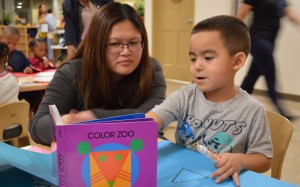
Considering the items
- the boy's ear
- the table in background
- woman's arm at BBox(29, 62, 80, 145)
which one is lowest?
the table in background

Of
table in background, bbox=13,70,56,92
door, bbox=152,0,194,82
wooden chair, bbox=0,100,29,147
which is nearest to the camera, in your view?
wooden chair, bbox=0,100,29,147

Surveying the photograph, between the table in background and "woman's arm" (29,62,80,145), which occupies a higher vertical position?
"woman's arm" (29,62,80,145)

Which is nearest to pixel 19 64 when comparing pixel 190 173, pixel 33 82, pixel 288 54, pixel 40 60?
pixel 40 60

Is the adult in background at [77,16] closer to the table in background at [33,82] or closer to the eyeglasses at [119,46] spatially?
the table in background at [33,82]

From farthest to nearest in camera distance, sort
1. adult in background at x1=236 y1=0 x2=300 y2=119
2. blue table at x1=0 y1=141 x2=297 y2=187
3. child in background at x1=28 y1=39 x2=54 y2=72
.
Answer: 1. child in background at x1=28 y1=39 x2=54 y2=72
2. adult in background at x1=236 y1=0 x2=300 y2=119
3. blue table at x1=0 y1=141 x2=297 y2=187

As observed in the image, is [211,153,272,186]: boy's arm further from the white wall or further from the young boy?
the white wall

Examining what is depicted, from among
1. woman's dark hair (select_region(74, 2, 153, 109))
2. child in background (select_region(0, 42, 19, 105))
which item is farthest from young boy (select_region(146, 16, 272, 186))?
child in background (select_region(0, 42, 19, 105))

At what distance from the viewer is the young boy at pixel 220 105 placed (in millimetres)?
1097

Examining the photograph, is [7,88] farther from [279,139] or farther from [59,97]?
[279,139]

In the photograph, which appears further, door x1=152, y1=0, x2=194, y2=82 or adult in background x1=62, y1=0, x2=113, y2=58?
door x1=152, y1=0, x2=194, y2=82

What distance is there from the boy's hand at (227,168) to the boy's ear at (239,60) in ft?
1.19

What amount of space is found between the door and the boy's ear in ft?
15.6

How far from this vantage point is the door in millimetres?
5906

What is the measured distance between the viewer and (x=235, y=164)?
35.9 inches
